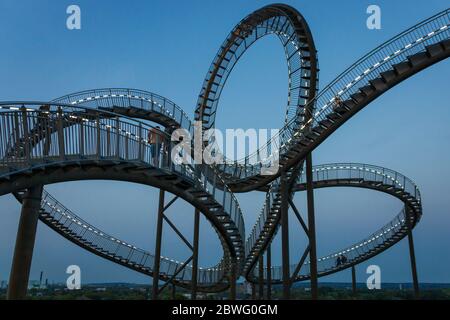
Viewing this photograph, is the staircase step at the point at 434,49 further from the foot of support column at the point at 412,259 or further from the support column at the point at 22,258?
the foot of support column at the point at 412,259

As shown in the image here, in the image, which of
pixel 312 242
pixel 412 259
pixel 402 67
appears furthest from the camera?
pixel 412 259

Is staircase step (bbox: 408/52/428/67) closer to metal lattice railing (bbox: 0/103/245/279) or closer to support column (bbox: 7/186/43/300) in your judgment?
metal lattice railing (bbox: 0/103/245/279)

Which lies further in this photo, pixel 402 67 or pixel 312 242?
pixel 312 242

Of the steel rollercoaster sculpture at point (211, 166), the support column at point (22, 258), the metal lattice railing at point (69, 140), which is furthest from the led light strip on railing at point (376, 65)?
the support column at point (22, 258)

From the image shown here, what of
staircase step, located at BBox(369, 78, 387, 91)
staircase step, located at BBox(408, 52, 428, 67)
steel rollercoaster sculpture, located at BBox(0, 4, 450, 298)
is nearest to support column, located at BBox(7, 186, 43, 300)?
steel rollercoaster sculpture, located at BBox(0, 4, 450, 298)

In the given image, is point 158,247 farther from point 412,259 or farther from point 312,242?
point 412,259

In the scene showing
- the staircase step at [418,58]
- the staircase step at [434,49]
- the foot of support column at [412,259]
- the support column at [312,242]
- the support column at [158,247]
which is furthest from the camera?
the foot of support column at [412,259]

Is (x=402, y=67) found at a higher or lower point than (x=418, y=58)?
lower

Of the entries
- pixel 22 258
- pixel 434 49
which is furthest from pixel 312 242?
pixel 22 258

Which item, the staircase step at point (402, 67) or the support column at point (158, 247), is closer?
the staircase step at point (402, 67)

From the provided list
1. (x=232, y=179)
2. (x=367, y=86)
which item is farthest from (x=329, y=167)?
(x=367, y=86)
